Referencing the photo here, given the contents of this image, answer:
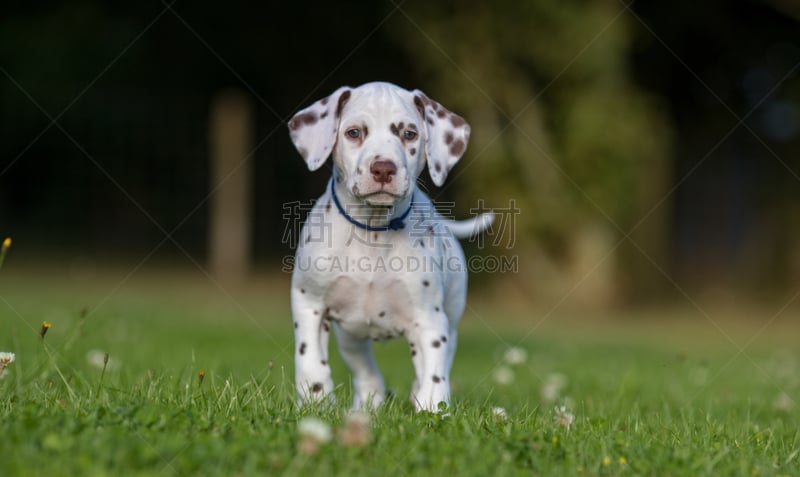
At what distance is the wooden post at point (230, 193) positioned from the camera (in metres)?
15.9

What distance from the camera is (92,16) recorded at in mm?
19219

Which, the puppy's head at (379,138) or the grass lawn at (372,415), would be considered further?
the puppy's head at (379,138)

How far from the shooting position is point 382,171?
15.1 feet

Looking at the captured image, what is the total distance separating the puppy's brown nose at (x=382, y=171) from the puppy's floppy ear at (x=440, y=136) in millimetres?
536

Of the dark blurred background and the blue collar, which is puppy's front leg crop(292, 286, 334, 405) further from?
the dark blurred background

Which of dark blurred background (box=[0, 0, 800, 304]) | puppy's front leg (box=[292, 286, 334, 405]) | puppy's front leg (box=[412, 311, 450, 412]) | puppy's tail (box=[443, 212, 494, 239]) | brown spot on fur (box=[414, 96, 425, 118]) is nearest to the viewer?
puppy's front leg (box=[412, 311, 450, 412])

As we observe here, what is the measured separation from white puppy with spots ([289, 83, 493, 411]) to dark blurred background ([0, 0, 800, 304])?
1012 centimetres

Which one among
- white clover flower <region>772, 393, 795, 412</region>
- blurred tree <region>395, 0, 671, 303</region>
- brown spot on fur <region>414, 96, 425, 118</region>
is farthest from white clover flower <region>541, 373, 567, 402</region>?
blurred tree <region>395, 0, 671, 303</region>

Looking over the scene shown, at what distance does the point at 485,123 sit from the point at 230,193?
4.61 m

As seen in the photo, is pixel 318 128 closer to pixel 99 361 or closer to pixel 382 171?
pixel 382 171

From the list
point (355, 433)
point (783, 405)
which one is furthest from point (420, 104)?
point (783, 405)

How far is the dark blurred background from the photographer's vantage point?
15.3 metres

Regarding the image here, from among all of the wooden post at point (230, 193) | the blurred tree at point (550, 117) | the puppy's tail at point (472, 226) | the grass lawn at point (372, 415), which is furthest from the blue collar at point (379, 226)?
the wooden post at point (230, 193)

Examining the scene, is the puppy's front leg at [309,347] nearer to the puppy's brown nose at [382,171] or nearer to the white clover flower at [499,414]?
the puppy's brown nose at [382,171]
